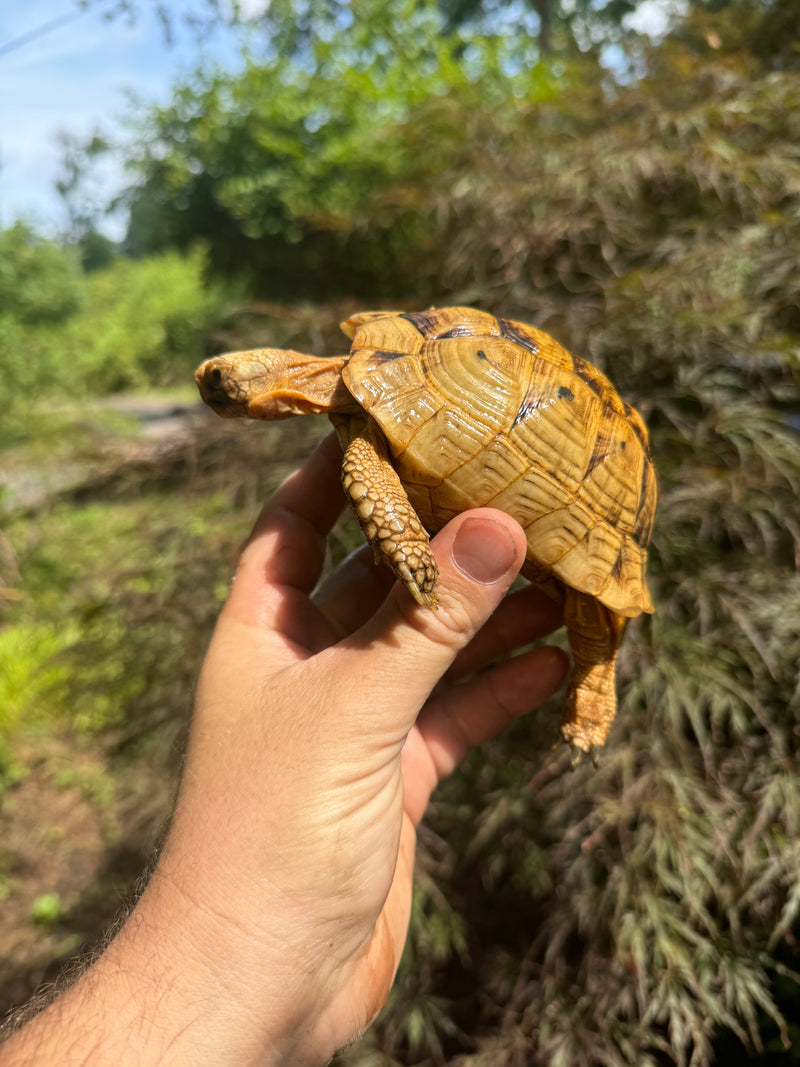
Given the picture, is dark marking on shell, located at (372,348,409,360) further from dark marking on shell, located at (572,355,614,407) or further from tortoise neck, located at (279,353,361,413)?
dark marking on shell, located at (572,355,614,407)

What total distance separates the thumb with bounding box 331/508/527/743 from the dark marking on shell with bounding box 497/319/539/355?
381 millimetres

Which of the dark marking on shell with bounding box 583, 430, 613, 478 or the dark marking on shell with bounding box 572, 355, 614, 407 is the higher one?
the dark marking on shell with bounding box 572, 355, 614, 407

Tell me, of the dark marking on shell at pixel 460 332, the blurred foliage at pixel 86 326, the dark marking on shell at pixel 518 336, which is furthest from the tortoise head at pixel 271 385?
the blurred foliage at pixel 86 326

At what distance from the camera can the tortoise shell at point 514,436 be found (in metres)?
1.15

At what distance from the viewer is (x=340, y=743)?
1015 mm

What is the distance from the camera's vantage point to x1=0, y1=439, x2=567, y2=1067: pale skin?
0.95 metres

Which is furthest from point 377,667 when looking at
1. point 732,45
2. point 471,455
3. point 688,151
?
point 732,45

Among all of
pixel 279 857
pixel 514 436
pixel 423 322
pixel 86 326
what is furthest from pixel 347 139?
pixel 86 326

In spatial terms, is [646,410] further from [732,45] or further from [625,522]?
[732,45]

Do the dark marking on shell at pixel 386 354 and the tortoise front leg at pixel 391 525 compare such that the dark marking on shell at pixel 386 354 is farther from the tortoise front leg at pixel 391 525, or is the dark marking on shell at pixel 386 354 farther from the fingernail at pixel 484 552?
the fingernail at pixel 484 552

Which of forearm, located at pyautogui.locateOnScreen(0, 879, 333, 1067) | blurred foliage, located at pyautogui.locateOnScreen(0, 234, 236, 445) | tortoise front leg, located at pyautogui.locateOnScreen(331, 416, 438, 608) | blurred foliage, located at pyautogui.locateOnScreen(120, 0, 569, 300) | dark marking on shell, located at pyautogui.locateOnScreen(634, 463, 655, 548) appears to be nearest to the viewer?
forearm, located at pyautogui.locateOnScreen(0, 879, 333, 1067)

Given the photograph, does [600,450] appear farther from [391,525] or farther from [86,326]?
[86,326]

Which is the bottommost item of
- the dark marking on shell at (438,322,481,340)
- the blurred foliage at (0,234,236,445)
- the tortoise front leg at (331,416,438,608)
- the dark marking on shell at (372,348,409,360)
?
the blurred foliage at (0,234,236,445)

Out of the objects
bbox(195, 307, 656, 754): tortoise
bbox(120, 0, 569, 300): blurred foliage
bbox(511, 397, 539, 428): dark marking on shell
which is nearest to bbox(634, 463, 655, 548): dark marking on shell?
bbox(195, 307, 656, 754): tortoise
